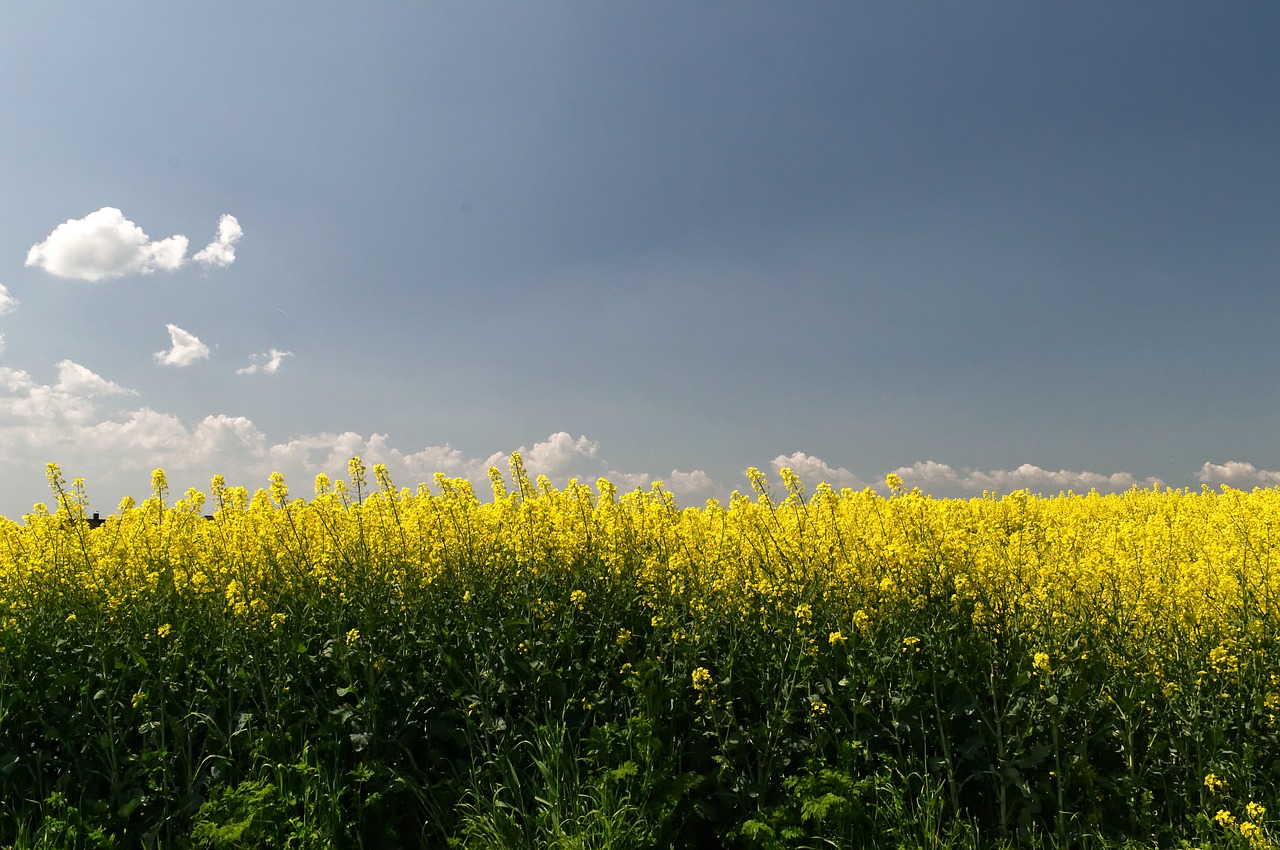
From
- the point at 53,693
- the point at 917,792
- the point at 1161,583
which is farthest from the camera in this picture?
the point at 1161,583

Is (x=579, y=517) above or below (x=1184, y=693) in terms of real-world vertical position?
above

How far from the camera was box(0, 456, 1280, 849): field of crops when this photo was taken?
14.0 ft

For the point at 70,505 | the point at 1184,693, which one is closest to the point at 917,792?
the point at 1184,693

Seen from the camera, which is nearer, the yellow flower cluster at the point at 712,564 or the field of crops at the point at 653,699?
the field of crops at the point at 653,699

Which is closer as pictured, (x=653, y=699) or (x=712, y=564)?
(x=653, y=699)

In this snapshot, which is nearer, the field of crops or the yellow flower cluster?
the field of crops

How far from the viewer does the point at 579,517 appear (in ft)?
21.7

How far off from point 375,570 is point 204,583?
4.04ft

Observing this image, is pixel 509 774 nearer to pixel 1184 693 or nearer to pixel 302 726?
pixel 302 726

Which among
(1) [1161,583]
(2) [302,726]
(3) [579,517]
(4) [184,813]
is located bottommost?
(4) [184,813]

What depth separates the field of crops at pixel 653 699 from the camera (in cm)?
427

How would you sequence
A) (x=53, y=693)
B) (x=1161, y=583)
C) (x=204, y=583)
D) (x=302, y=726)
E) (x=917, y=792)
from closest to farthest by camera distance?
(x=917, y=792) → (x=302, y=726) → (x=53, y=693) → (x=204, y=583) → (x=1161, y=583)

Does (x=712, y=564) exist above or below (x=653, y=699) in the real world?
above

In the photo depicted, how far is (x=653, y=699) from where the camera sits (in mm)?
4434
